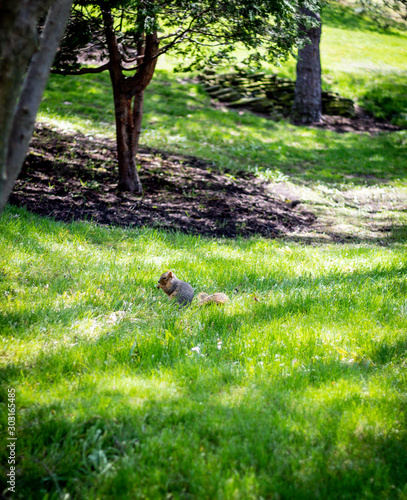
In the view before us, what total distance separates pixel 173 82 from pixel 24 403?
16.2 meters

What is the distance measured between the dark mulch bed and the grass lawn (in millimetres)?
685

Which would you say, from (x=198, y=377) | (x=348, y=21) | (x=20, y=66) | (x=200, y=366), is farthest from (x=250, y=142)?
(x=348, y=21)

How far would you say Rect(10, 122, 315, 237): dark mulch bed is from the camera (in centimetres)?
661

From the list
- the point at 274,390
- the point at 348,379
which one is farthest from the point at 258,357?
the point at 348,379

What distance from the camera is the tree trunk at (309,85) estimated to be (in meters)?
14.9

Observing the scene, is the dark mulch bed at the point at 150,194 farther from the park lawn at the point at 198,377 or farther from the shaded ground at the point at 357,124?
the shaded ground at the point at 357,124

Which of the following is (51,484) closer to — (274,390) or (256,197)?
(274,390)

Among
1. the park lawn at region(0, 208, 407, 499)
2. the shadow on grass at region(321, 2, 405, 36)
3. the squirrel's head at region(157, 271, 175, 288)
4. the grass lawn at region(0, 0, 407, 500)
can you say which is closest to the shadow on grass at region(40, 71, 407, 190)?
the grass lawn at region(0, 0, 407, 500)

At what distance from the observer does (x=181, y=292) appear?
3938mm

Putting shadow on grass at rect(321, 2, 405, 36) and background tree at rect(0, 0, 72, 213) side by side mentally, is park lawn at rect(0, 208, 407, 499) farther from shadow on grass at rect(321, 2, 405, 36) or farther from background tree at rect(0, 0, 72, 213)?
shadow on grass at rect(321, 2, 405, 36)

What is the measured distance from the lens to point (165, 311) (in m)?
3.94

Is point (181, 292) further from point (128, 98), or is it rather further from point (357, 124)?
point (357, 124)

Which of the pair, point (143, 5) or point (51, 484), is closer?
point (51, 484)

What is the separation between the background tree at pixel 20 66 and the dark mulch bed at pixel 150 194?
4.07 meters
